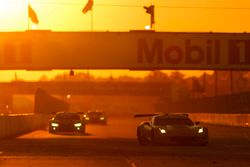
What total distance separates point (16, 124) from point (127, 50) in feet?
24.8

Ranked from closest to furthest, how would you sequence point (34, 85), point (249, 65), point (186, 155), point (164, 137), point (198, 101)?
1. point (186, 155)
2. point (164, 137)
3. point (249, 65)
4. point (198, 101)
5. point (34, 85)

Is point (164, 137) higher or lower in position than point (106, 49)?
lower

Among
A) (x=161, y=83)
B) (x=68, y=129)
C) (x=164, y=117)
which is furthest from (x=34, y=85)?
(x=164, y=117)

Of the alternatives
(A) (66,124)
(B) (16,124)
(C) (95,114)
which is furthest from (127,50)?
(C) (95,114)

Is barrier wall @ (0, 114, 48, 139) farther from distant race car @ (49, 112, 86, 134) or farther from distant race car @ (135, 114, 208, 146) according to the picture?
distant race car @ (135, 114, 208, 146)

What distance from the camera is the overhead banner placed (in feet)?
137

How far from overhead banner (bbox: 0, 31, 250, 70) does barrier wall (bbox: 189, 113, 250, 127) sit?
21.2 meters

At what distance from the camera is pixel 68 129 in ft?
145

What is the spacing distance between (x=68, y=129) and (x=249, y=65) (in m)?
10.6

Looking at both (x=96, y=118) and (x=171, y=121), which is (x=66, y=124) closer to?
(x=171, y=121)

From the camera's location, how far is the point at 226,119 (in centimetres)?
7188

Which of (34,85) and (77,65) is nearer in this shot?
(77,65)

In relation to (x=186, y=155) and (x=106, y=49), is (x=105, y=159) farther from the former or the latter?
(x=106, y=49)

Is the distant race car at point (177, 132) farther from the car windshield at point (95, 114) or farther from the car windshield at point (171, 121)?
the car windshield at point (95, 114)
